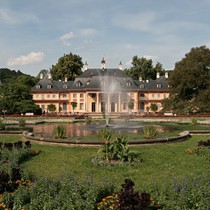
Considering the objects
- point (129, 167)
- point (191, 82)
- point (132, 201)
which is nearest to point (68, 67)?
point (191, 82)

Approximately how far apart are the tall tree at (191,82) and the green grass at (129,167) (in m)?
29.4

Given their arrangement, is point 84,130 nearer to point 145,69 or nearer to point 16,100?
point 16,100

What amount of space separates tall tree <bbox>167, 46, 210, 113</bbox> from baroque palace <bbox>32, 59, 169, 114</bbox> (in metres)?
16.6

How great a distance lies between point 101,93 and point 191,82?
22384 millimetres

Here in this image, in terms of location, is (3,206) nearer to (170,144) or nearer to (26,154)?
(26,154)

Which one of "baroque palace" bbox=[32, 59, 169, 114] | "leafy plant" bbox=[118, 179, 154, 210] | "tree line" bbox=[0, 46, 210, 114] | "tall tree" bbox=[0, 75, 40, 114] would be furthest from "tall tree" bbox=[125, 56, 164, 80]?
"leafy plant" bbox=[118, 179, 154, 210]

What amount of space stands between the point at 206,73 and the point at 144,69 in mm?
36979

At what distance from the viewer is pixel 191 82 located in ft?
141

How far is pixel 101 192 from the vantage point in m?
6.56

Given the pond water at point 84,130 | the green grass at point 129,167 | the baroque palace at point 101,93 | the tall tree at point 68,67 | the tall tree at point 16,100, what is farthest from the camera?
the tall tree at point 68,67

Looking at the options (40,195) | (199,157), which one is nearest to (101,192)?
(40,195)

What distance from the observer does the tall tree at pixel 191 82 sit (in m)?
41.9

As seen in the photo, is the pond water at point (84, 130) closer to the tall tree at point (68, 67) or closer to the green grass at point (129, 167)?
the green grass at point (129, 167)

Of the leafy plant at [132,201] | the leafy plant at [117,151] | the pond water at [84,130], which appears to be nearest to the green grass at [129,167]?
the leafy plant at [117,151]
